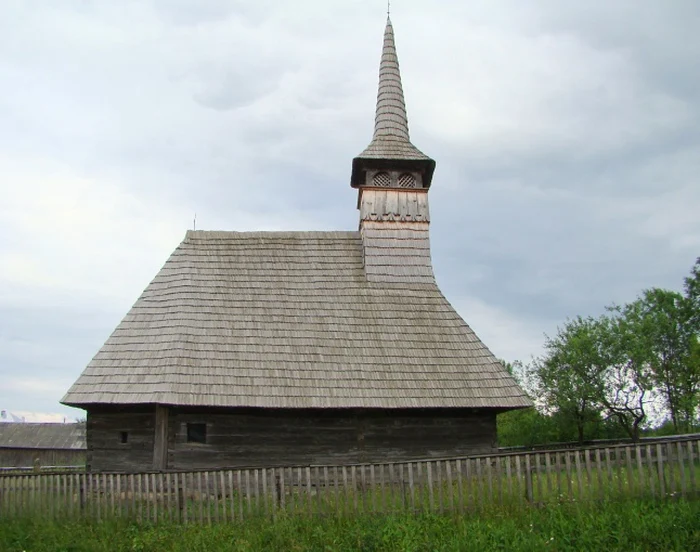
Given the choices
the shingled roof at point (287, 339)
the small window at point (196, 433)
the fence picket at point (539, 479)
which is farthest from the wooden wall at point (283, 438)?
the fence picket at point (539, 479)

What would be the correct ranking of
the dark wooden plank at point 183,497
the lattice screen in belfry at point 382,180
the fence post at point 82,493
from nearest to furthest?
the dark wooden plank at point 183,497, the fence post at point 82,493, the lattice screen in belfry at point 382,180

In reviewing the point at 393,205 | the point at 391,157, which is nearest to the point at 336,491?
the point at 393,205

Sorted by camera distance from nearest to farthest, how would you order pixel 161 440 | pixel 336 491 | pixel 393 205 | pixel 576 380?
pixel 336 491, pixel 161 440, pixel 393 205, pixel 576 380

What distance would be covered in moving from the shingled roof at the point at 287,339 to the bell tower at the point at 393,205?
142 millimetres

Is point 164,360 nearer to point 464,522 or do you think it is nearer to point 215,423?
point 215,423

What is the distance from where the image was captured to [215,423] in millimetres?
12250

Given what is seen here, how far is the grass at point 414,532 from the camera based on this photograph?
6773 millimetres

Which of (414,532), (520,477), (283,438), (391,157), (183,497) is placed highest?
(391,157)

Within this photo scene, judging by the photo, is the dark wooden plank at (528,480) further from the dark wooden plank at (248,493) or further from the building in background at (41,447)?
the building in background at (41,447)

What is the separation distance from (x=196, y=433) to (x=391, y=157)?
26.4 feet

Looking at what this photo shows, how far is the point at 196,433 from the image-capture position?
1225 cm

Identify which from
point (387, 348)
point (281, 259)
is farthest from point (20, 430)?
point (387, 348)

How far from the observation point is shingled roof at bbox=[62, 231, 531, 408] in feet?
39.3

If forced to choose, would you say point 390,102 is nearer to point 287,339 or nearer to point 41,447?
point 287,339
